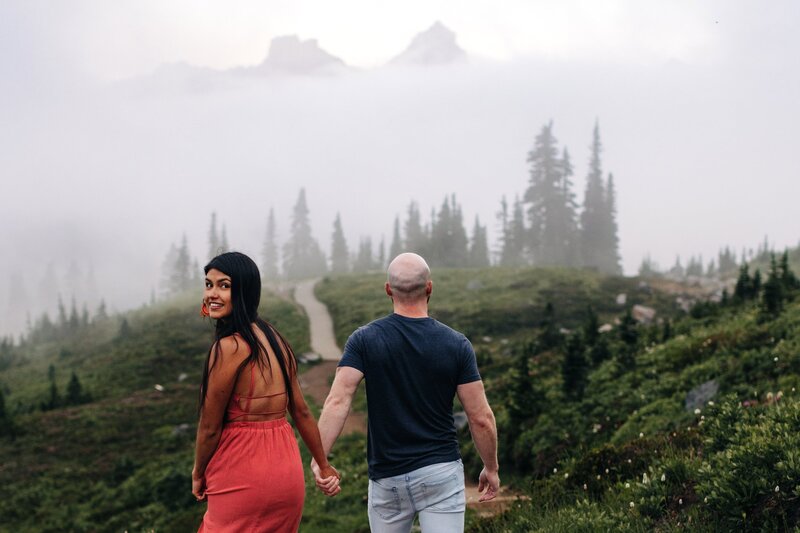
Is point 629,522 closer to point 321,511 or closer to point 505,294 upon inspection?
point 321,511

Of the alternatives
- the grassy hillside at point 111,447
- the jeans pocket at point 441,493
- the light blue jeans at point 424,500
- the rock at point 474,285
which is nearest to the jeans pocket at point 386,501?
the light blue jeans at point 424,500

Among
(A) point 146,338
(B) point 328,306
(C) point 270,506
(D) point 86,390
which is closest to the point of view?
(C) point 270,506

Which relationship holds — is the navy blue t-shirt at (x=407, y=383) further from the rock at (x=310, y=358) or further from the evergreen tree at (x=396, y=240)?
the evergreen tree at (x=396, y=240)

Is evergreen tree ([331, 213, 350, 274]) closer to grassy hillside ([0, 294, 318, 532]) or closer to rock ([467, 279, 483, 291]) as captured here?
rock ([467, 279, 483, 291])

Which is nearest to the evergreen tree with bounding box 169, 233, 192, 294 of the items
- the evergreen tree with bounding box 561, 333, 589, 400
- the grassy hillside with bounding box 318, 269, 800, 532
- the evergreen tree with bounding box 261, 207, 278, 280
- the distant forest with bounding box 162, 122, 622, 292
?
the evergreen tree with bounding box 261, 207, 278, 280

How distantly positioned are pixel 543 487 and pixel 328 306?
44.9 meters

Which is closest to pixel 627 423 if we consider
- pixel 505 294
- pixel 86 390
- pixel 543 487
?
pixel 543 487

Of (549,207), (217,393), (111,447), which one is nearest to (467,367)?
(217,393)

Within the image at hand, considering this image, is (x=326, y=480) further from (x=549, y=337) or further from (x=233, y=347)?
(x=549, y=337)

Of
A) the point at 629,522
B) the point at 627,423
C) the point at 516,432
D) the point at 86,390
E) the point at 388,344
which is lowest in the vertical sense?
the point at 86,390

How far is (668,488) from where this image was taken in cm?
533

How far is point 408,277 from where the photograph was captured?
358 cm

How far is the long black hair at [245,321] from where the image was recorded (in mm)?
3461

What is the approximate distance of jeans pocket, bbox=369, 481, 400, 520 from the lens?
3561 millimetres
